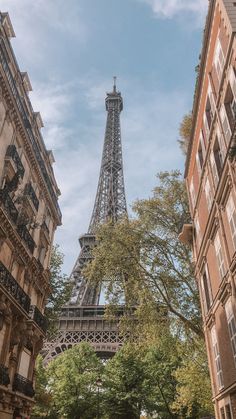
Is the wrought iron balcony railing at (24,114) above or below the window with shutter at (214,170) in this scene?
above

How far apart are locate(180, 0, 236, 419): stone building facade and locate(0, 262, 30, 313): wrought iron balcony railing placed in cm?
908

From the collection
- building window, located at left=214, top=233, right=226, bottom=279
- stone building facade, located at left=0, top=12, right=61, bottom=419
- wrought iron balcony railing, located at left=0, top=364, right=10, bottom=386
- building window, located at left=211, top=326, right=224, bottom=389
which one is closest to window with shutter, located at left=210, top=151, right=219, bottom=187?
building window, located at left=214, top=233, right=226, bottom=279

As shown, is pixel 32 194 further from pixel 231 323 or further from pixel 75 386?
pixel 75 386

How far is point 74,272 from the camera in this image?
72.2 m

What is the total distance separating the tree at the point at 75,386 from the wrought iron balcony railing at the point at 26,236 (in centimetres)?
2407

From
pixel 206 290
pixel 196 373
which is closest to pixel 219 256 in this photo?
pixel 206 290

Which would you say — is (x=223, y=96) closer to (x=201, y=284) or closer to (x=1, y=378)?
(x=201, y=284)

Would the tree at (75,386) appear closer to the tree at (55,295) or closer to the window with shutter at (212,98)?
the tree at (55,295)

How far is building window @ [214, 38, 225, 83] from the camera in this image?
47.6 feet

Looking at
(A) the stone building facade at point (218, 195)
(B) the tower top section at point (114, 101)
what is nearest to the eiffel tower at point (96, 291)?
(B) the tower top section at point (114, 101)

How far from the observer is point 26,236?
20781 mm

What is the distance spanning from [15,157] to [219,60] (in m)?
10.7

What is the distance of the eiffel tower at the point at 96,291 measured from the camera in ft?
192

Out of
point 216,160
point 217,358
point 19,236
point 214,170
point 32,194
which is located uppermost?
point 32,194
